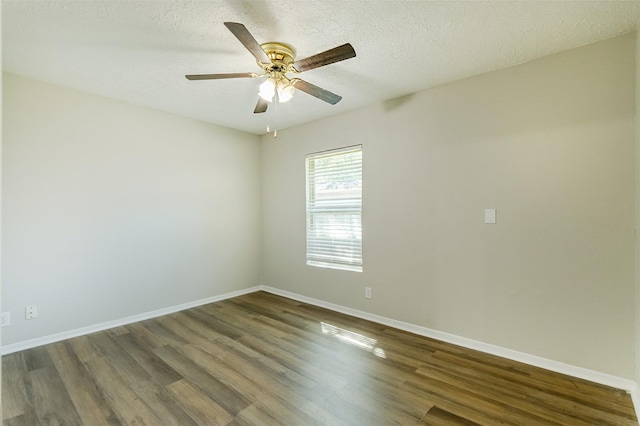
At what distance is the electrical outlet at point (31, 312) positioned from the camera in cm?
290

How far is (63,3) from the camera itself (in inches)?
76.5

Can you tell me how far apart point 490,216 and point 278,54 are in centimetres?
220

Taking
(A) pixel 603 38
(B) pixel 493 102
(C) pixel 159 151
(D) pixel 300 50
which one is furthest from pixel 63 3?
(A) pixel 603 38

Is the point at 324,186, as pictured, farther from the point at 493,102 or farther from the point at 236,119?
the point at 493,102

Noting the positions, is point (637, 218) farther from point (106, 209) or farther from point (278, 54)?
point (106, 209)

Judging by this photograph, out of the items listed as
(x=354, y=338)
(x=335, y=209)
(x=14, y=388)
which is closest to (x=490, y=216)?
(x=354, y=338)

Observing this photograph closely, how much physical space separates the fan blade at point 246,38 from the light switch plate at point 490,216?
86.2 inches

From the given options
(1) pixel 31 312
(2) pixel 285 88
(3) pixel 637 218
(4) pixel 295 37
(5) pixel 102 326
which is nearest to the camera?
(3) pixel 637 218

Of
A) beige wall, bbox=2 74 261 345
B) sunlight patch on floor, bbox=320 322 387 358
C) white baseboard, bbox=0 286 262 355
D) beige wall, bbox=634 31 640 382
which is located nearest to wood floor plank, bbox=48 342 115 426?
white baseboard, bbox=0 286 262 355

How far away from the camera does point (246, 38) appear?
1.87 meters

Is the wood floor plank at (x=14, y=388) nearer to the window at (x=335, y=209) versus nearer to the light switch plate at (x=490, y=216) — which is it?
the window at (x=335, y=209)

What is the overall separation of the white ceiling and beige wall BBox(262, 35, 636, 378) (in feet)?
1.00

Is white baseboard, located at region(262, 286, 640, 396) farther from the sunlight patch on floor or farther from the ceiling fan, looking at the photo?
the ceiling fan

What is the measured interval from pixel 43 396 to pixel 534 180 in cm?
396
